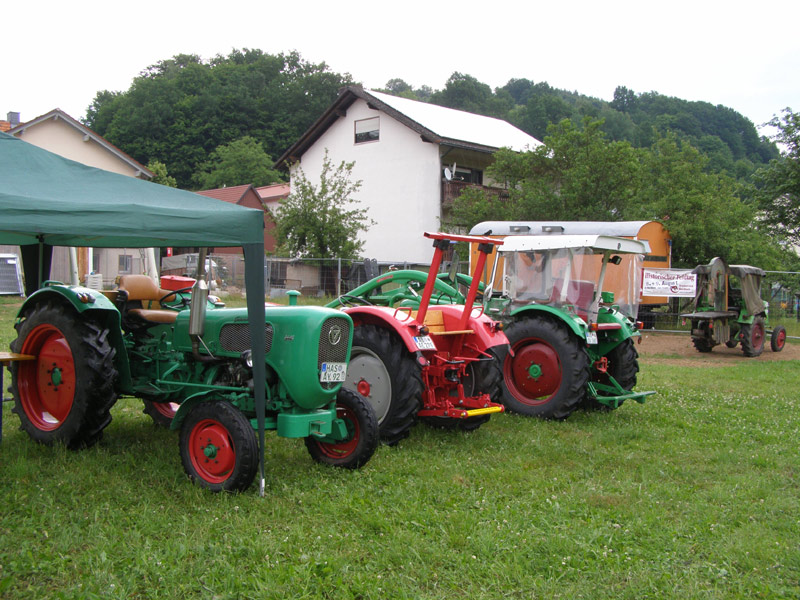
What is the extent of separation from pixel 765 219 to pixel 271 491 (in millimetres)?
22489

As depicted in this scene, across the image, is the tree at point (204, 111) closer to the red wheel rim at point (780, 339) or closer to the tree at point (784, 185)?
the tree at point (784, 185)

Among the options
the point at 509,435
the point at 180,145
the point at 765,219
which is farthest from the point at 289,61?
the point at 509,435

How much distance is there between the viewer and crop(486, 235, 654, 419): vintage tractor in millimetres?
7223

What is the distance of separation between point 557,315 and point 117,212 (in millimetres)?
4756

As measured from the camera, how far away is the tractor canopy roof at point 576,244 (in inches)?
289

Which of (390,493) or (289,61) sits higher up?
(289,61)

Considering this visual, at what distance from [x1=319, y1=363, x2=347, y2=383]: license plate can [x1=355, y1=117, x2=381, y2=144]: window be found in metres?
24.0

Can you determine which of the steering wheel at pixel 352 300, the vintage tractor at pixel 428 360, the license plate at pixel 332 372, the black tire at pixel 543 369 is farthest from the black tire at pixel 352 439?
the black tire at pixel 543 369

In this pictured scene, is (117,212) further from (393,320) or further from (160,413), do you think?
(160,413)

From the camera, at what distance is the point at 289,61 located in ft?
201

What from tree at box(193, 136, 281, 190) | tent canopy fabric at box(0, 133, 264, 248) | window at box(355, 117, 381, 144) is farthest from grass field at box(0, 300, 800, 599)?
tree at box(193, 136, 281, 190)

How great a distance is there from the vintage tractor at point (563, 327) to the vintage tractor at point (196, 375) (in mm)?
2659

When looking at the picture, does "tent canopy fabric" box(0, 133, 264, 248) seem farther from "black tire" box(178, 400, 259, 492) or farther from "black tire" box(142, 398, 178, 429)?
"black tire" box(142, 398, 178, 429)

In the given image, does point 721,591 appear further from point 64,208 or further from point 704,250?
point 704,250
